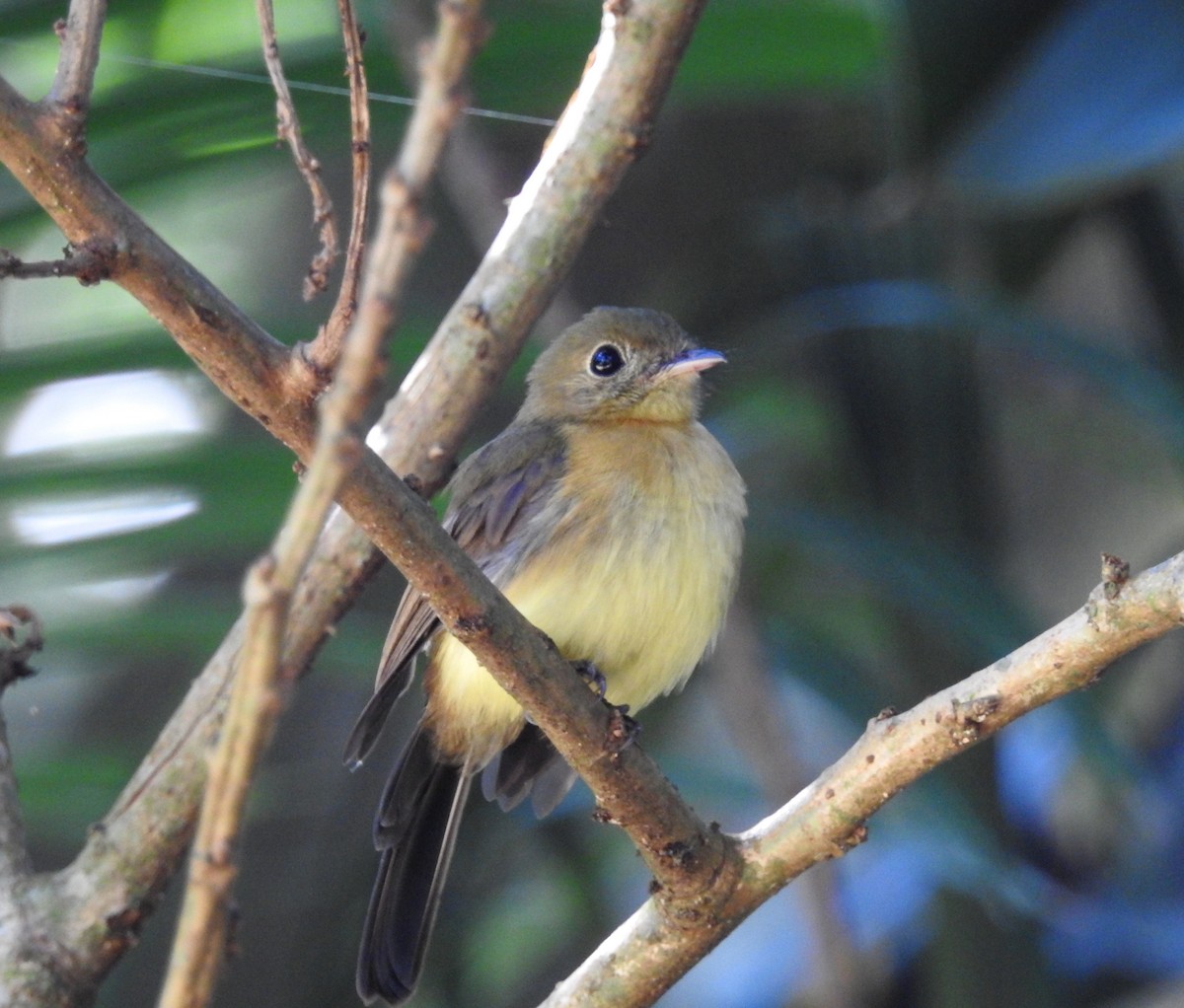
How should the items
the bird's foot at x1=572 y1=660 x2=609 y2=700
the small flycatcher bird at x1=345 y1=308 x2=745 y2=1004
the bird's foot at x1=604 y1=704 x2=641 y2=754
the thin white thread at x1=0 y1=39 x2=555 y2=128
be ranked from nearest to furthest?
the bird's foot at x1=604 y1=704 x2=641 y2=754, the bird's foot at x1=572 y1=660 x2=609 y2=700, the small flycatcher bird at x1=345 y1=308 x2=745 y2=1004, the thin white thread at x1=0 y1=39 x2=555 y2=128

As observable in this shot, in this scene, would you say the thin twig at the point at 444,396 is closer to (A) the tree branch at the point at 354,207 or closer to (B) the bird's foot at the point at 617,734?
(B) the bird's foot at the point at 617,734

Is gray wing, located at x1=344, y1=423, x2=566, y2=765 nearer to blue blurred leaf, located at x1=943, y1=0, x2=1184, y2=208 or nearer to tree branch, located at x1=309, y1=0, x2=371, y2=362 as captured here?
tree branch, located at x1=309, y1=0, x2=371, y2=362

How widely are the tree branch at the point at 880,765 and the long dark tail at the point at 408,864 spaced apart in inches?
26.1

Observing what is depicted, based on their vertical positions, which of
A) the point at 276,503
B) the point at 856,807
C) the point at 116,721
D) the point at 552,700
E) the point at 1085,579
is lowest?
the point at 856,807

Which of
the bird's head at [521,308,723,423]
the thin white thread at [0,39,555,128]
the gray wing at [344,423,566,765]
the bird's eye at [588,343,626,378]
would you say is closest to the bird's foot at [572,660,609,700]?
the gray wing at [344,423,566,765]

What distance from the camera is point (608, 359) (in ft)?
12.9

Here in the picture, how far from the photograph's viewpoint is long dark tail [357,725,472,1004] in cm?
311

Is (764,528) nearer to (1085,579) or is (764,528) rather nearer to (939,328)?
(939,328)

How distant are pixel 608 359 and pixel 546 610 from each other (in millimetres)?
863

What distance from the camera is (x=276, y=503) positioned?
3.71m

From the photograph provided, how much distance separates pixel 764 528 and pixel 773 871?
1.72 meters

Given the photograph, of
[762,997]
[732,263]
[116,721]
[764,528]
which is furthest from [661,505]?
[116,721]

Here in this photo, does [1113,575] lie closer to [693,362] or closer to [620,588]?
[620,588]

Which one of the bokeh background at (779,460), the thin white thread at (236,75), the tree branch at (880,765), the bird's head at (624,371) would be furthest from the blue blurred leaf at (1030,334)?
the tree branch at (880,765)
